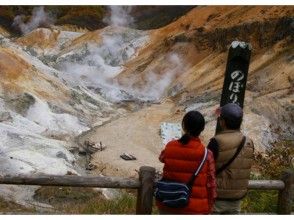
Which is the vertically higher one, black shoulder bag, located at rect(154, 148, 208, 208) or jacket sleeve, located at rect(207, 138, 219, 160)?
jacket sleeve, located at rect(207, 138, 219, 160)

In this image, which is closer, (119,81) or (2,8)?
(2,8)

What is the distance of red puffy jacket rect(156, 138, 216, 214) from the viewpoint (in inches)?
166

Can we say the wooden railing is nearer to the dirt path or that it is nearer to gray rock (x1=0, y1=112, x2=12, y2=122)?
the dirt path

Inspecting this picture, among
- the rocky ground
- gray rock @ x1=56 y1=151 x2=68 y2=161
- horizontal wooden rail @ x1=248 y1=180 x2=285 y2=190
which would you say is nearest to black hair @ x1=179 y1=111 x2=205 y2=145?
horizontal wooden rail @ x1=248 y1=180 x2=285 y2=190

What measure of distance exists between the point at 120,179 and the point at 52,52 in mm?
23683

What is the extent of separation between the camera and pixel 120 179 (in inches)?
190

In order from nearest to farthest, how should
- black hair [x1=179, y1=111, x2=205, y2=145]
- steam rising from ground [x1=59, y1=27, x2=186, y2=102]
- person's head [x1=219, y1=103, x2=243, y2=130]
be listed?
1. black hair [x1=179, y1=111, x2=205, y2=145]
2. person's head [x1=219, y1=103, x2=243, y2=130]
3. steam rising from ground [x1=59, y1=27, x2=186, y2=102]

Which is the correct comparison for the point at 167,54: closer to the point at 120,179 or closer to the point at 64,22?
the point at 64,22

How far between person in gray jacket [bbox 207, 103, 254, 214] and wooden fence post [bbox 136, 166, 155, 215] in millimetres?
569

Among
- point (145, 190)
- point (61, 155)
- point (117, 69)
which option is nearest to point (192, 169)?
point (145, 190)

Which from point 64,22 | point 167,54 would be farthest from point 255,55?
point 64,22

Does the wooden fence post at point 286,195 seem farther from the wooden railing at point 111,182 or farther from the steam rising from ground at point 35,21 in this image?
the steam rising from ground at point 35,21

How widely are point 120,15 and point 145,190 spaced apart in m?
16.8

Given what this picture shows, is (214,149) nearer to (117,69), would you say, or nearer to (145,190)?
(145,190)
